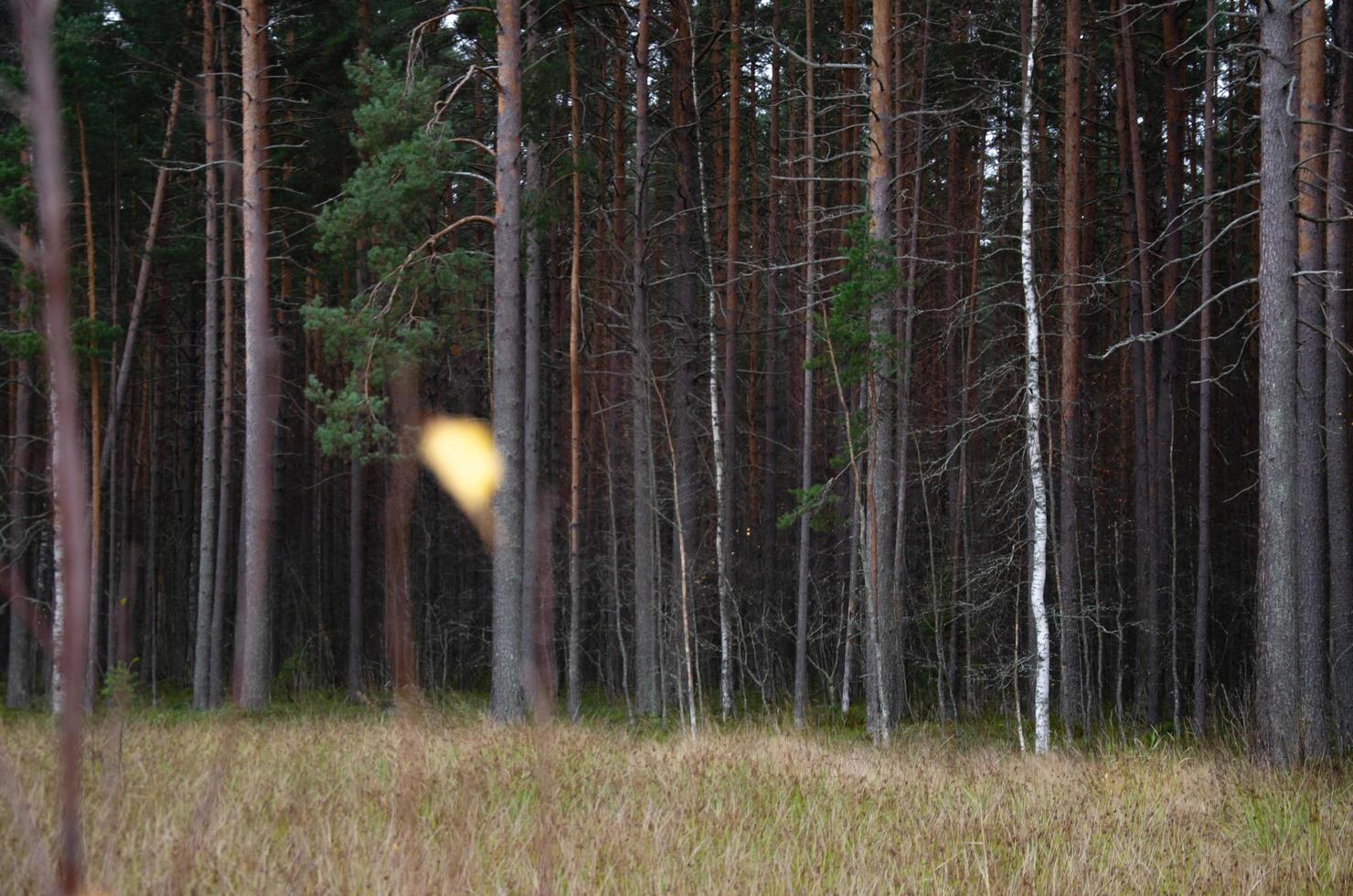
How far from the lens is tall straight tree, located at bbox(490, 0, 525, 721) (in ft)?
45.1

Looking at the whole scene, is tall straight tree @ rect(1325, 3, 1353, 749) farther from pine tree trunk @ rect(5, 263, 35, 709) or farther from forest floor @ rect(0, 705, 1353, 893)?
pine tree trunk @ rect(5, 263, 35, 709)

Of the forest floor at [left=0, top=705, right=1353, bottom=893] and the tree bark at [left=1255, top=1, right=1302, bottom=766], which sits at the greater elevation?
the tree bark at [left=1255, top=1, right=1302, bottom=766]

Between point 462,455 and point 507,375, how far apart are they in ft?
28.5

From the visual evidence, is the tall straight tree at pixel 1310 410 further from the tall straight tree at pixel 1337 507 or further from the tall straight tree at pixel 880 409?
the tall straight tree at pixel 880 409

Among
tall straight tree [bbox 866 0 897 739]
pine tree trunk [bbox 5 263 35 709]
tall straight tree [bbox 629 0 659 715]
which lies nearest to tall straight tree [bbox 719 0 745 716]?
tall straight tree [bbox 629 0 659 715]

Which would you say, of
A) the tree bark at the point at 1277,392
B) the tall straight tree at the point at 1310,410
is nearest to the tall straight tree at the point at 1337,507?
the tall straight tree at the point at 1310,410

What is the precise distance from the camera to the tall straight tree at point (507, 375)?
13734mm

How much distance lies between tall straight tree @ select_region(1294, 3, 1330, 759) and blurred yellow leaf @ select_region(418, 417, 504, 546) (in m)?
10.8

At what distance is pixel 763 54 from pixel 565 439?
37.0 feet

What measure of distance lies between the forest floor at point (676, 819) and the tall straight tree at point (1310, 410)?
1732 millimetres

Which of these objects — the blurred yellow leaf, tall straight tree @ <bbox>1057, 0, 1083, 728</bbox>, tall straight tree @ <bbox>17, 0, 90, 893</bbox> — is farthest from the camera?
the blurred yellow leaf

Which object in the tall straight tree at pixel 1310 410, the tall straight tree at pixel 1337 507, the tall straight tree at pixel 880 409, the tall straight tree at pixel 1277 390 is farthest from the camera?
the tall straight tree at pixel 880 409

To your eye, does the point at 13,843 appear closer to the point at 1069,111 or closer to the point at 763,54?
the point at 1069,111

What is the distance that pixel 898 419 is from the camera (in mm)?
15492
